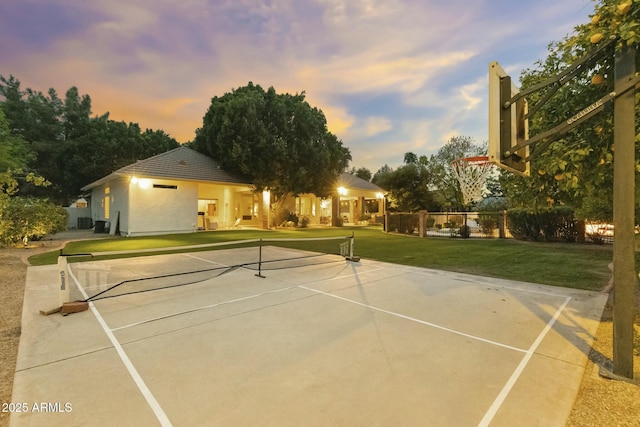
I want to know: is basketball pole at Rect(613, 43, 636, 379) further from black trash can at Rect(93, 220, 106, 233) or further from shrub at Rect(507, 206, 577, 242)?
black trash can at Rect(93, 220, 106, 233)

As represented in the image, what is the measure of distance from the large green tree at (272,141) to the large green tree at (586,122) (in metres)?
17.7

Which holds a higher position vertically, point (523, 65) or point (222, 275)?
point (523, 65)

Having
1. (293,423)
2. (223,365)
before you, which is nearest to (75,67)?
(223,365)

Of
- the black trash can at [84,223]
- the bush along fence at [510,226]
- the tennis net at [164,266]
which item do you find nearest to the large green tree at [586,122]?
the tennis net at [164,266]

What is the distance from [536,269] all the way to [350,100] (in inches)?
621

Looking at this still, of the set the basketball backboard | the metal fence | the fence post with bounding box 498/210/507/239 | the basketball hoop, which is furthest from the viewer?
the basketball hoop

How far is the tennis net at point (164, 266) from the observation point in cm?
600

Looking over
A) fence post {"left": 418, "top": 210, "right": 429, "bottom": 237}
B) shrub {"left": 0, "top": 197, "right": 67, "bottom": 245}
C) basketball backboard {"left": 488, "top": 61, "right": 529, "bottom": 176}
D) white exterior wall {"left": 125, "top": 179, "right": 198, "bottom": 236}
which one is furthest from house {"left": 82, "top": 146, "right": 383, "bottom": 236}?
basketball backboard {"left": 488, "top": 61, "right": 529, "bottom": 176}

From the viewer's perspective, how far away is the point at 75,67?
544 inches

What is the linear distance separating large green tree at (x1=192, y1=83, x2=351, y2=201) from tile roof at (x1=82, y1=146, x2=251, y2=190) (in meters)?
0.88

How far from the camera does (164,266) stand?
28.3 ft

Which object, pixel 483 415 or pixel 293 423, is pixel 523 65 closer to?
pixel 483 415

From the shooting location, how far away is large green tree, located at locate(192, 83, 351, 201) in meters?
20.4

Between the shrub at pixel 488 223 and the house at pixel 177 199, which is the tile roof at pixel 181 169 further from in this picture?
the shrub at pixel 488 223
